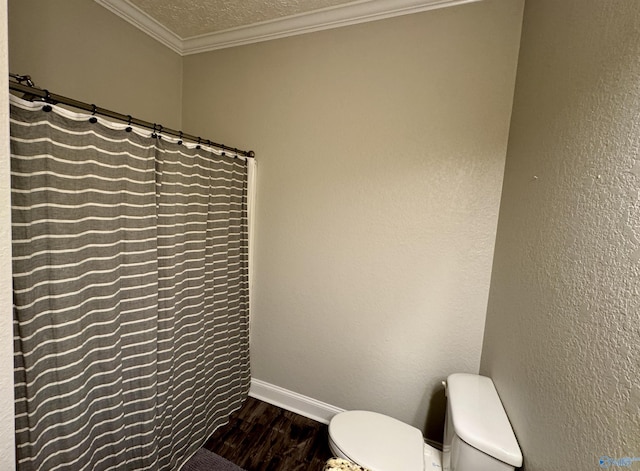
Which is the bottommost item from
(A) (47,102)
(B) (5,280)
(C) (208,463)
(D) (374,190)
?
(C) (208,463)

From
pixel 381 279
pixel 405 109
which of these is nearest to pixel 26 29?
pixel 405 109

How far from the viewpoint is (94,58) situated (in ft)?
4.95

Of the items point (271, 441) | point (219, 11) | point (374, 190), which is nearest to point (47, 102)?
point (219, 11)

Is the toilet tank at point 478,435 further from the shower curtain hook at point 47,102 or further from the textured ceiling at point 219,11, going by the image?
the textured ceiling at point 219,11

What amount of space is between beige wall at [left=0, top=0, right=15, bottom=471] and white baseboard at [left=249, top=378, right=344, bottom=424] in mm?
1506

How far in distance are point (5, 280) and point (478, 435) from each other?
1.35 metres

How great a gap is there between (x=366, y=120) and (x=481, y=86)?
590 mm

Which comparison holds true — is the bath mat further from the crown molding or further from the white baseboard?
the crown molding

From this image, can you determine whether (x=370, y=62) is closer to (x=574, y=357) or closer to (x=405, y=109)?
(x=405, y=109)

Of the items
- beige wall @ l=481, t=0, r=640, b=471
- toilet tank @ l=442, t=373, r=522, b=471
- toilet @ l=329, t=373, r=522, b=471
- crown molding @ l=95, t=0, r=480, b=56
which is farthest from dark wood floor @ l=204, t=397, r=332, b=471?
crown molding @ l=95, t=0, r=480, b=56

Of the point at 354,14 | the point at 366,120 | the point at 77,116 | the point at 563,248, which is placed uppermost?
the point at 354,14

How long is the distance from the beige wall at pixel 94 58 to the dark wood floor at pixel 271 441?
214 cm

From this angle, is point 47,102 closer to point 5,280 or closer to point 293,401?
point 5,280

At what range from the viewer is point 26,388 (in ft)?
2.74
